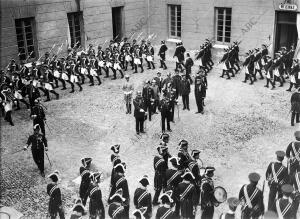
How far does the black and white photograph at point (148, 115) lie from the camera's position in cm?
799

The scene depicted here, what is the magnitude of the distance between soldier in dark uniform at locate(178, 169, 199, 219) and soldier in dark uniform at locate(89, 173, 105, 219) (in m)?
1.70

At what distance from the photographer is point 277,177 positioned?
8180mm

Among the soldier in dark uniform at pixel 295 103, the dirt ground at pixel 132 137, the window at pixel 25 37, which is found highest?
the window at pixel 25 37

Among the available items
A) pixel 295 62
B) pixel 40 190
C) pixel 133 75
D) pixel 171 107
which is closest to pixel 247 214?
pixel 40 190

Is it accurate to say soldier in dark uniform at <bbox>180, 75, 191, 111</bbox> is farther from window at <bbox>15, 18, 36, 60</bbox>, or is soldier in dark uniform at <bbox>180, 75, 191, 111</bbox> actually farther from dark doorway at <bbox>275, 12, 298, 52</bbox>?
window at <bbox>15, 18, 36, 60</bbox>

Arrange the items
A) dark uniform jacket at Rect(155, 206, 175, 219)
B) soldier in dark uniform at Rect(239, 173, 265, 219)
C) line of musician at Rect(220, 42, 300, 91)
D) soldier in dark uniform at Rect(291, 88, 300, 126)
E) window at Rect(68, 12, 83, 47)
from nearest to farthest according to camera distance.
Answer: dark uniform jacket at Rect(155, 206, 175, 219), soldier in dark uniform at Rect(239, 173, 265, 219), soldier in dark uniform at Rect(291, 88, 300, 126), line of musician at Rect(220, 42, 300, 91), window at Rect(68, 12, 83, 47)

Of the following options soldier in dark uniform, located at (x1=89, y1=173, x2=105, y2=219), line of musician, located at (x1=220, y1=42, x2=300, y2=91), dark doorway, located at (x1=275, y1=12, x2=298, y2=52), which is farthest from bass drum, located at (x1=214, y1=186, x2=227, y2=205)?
dark doorway, located at (x1=275, y1=12, x2=298, y2=52)

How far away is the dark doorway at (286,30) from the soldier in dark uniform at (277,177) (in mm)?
12679

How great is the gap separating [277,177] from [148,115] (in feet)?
22.6

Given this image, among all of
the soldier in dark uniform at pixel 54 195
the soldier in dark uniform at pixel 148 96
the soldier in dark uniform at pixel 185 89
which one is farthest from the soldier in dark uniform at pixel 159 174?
the soldier in dark uniform at pixel 185 89

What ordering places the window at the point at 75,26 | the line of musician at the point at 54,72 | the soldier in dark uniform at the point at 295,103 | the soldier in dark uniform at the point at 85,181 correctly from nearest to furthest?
1. the soldier in dark uniform at the point at 85,181
2. the soldier in dark uniform at the point at 295,103
3. the line of musician at the point at 54,72
4. the window at the point at 75,26

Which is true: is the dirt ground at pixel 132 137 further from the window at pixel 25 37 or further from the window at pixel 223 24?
the window at pixel 223 24

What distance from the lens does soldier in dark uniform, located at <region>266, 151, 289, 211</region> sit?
322 inches

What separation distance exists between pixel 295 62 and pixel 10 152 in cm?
1194
